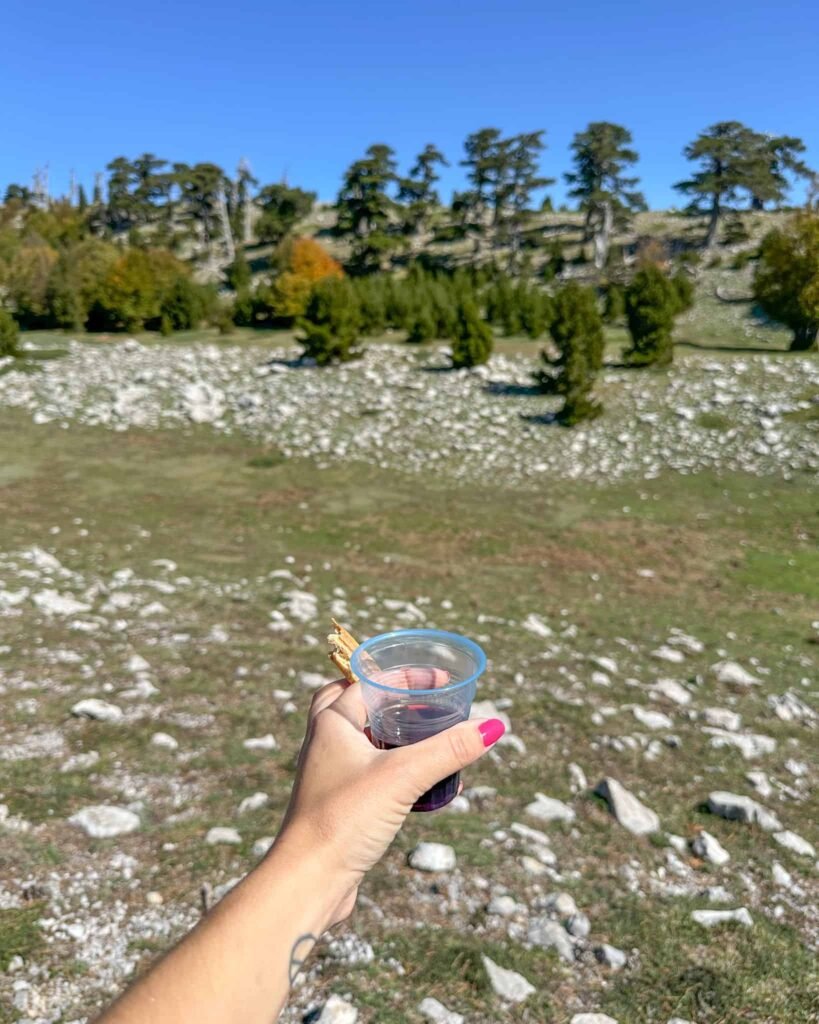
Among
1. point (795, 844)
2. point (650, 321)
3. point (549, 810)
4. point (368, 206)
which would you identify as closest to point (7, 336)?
point (650, 321)

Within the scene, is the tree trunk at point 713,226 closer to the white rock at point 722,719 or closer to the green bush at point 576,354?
the green bush at point 576,354

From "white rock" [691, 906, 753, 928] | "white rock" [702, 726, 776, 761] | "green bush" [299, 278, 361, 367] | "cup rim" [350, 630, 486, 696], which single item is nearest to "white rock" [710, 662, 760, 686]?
"white rock" [702, 726, 776, 761]

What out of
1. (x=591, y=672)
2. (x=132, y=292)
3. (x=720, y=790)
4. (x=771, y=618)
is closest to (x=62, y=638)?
(x=591, y=672)

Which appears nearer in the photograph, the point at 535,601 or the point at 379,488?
the point at 535,601

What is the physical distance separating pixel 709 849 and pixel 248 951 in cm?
349

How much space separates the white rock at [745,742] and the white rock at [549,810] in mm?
1701

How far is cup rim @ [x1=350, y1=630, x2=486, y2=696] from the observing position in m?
2.10

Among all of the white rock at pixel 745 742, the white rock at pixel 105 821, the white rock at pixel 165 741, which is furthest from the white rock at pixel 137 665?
the white rock at pixel 745 742

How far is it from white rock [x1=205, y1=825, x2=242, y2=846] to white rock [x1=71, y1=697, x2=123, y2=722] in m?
1.49

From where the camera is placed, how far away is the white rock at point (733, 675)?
6.62 metres

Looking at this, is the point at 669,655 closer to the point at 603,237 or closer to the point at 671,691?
the point at 671,691

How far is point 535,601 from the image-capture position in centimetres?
883

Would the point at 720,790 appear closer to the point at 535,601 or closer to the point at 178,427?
the point at 535,601

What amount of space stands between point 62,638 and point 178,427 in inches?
512
